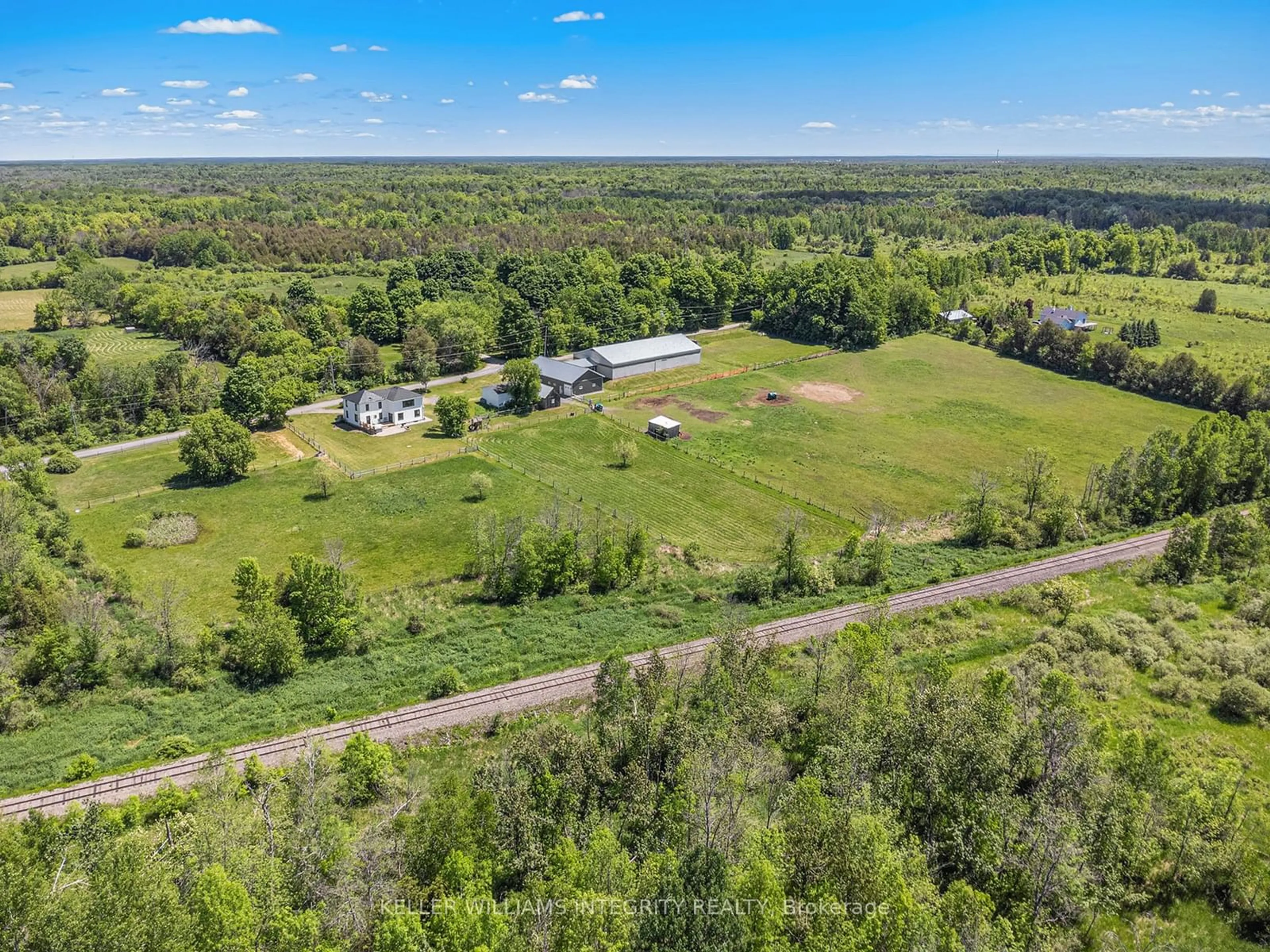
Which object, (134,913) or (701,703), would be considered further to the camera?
(701,703)

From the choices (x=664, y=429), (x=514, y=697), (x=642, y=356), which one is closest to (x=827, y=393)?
(x=642, y=356)

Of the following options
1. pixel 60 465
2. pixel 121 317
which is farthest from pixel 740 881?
pixel 121 317

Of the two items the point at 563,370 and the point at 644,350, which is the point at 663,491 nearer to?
the point at 563,370

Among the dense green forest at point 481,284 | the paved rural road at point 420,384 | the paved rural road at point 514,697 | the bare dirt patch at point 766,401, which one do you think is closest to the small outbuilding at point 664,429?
the bare dirt patch at point 766,401

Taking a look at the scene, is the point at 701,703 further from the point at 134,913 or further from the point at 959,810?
the point at 134,913

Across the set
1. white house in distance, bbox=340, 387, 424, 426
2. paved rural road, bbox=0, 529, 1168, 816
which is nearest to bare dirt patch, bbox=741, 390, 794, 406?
white house in distance, bbox=340, 387, 424, 426
